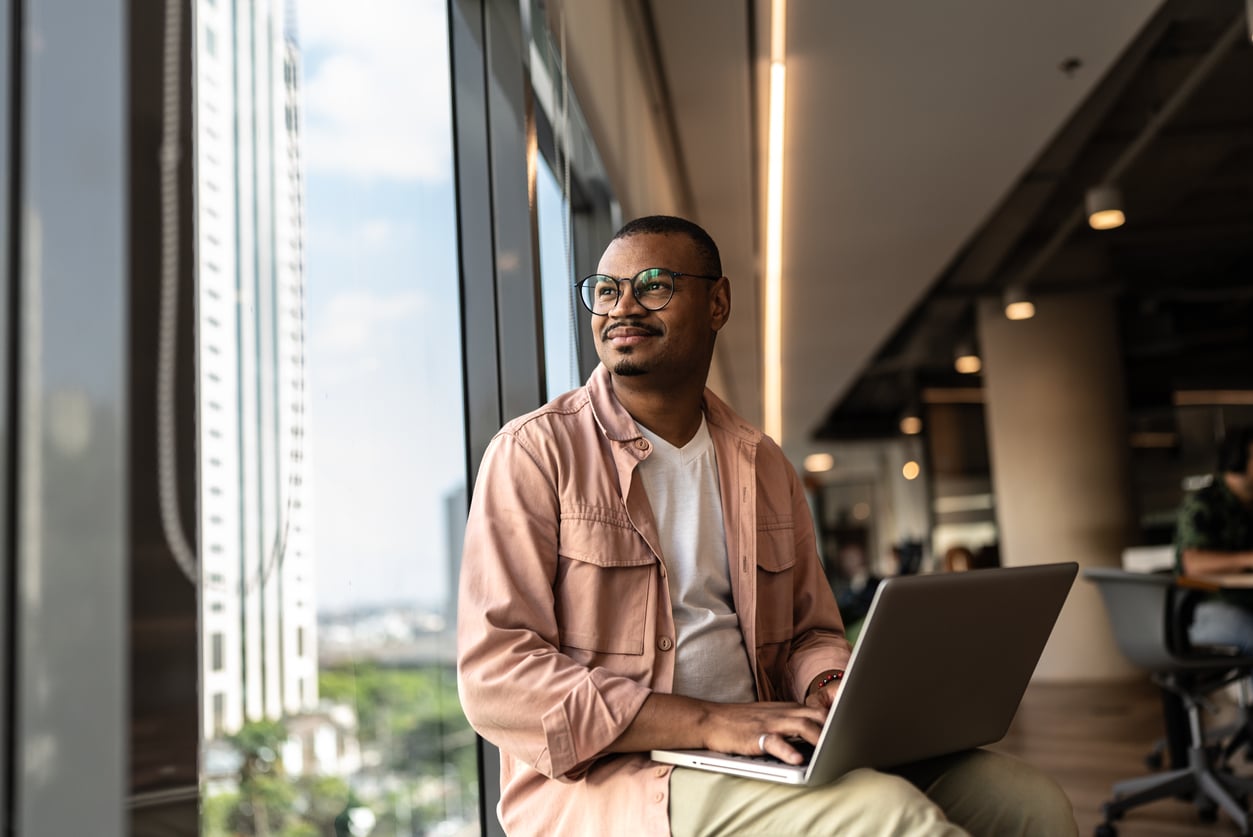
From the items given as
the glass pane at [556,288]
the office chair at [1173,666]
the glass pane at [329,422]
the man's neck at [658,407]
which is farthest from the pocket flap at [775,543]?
the office chair at [1173,666]

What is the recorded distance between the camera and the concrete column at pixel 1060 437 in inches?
376

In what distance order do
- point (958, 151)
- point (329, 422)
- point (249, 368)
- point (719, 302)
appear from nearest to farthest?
point (249, 368) < point (329, 422) < point (719, 302) < point (958, 151)

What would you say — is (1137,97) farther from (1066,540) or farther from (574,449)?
(1066,540)

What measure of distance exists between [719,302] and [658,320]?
192 millimetres

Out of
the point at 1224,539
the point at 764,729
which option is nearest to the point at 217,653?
the point at 764,729

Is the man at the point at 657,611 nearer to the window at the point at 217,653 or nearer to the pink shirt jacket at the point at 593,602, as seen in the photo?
the pink shirt jacket at the point at 593,602

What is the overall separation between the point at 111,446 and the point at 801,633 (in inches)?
51.9

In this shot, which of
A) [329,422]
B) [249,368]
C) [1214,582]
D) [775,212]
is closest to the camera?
[249,368]

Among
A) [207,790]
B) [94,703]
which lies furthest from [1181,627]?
[94,703]

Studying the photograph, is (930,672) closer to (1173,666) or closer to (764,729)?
(764,729)

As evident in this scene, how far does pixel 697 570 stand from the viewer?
1688 millimetres

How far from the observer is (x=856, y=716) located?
1.32 m

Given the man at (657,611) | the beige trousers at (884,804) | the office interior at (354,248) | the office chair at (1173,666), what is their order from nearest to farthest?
A: the office interior at (354,248) < the beige trousers at (884,804) < the man at (657,611) < the office chair at (1173,666)

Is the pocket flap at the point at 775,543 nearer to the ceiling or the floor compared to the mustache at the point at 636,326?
nearer to the floor
